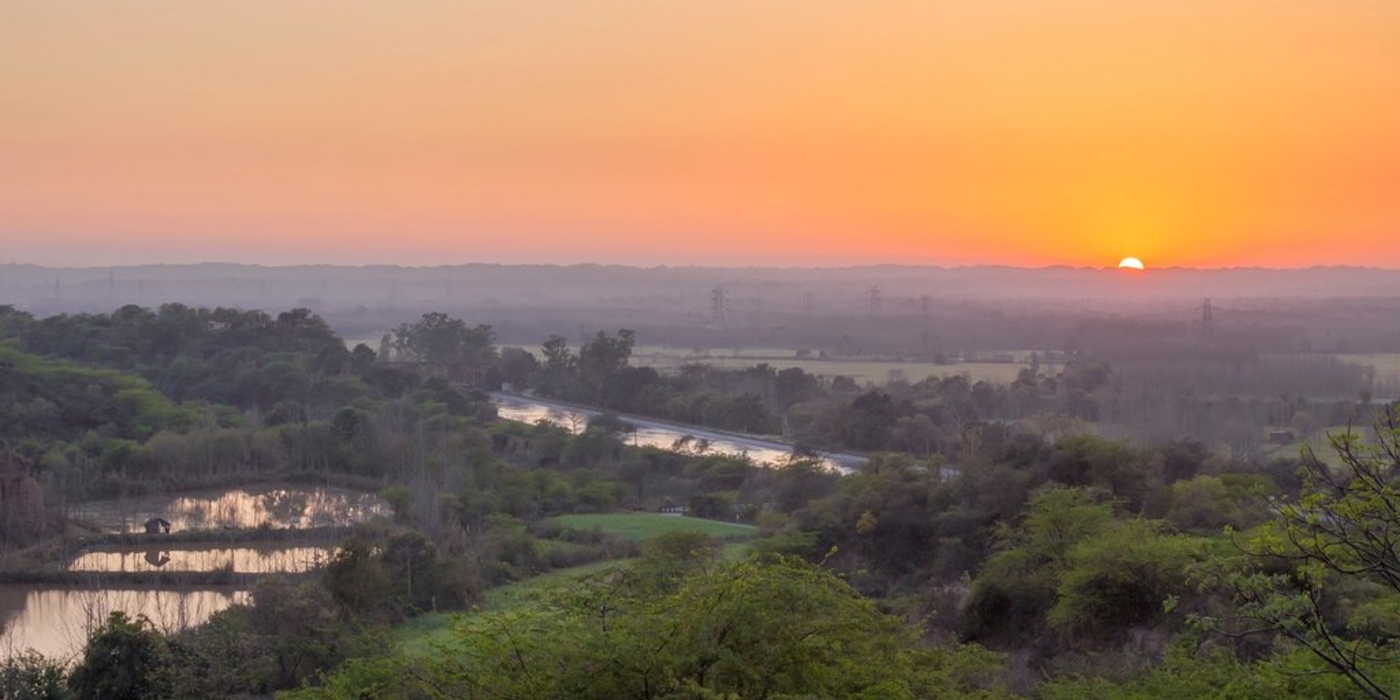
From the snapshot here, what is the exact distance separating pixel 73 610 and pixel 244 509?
32.0 ft

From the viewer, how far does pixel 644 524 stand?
31.1 m

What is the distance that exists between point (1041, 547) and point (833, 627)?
11.8 m

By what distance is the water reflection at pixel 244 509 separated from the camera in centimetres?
3123

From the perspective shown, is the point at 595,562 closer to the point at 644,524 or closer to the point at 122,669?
the point at 644,524

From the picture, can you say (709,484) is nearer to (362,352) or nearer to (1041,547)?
(1041,547)

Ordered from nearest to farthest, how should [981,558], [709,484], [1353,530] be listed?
[1353,530]
[981,558]
[709,484]

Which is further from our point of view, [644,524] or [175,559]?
[644,524]

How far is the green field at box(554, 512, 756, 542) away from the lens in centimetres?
2906

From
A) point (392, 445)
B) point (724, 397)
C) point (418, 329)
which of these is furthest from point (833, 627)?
point (418, 329)

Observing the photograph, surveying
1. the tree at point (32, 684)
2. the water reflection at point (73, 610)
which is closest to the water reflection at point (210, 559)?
the water reflection at point (73, 610)

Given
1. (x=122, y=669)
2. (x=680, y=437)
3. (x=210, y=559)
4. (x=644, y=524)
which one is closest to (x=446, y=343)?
(x=680, y=437)

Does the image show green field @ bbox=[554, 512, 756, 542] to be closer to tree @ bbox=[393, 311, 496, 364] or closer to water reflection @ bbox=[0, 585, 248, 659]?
water reflection @ bbox=[0, 585, 248, 659]

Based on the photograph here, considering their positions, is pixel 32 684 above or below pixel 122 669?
below

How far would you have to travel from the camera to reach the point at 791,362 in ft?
272
